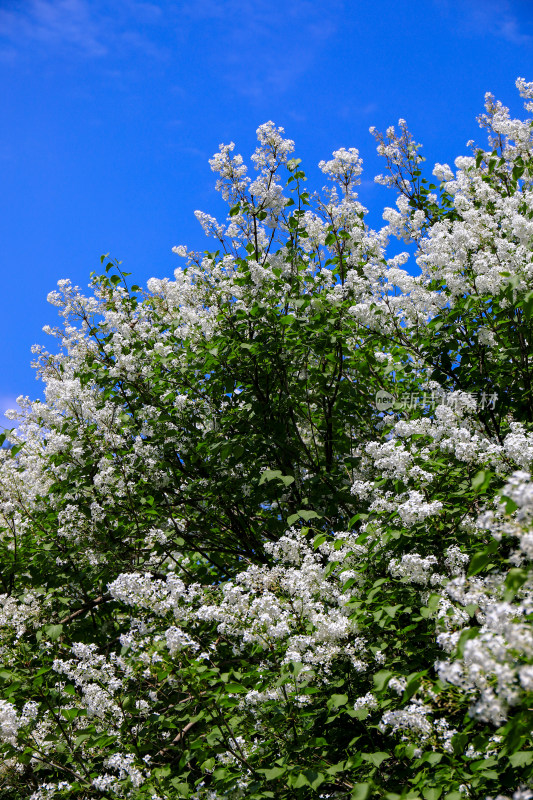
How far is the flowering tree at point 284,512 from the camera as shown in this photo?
11.5 feet

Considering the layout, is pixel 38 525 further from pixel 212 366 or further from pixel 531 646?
pixel 531 646

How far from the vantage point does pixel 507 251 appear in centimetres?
516

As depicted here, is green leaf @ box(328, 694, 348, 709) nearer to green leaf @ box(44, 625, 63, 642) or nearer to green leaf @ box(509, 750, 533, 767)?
green leaf @ box(509, 750, 533, 767)

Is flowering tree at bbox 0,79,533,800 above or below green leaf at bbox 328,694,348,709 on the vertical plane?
above

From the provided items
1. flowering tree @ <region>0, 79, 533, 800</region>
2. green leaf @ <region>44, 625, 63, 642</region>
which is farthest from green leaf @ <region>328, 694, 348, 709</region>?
green leaf @ <region>44, 625, 63, 642</region>

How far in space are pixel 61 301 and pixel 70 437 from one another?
1.69 metres

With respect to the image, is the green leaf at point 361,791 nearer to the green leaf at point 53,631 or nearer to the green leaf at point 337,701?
the green leaf at point 337,701

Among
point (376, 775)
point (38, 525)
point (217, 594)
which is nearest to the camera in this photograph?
point (376, 775)

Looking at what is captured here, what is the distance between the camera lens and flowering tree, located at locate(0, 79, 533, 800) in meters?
3.49

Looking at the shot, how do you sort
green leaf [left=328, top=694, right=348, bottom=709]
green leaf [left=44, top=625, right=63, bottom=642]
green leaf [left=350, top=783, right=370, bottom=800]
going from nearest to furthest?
green leaf [left=350, top=783, right=370, bottom=800], green leaf [left=328, top=694, right=348, bottom=709], green leaf [left=44, top=625, right=63, bottom=642]

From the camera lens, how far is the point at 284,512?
19.9 ft

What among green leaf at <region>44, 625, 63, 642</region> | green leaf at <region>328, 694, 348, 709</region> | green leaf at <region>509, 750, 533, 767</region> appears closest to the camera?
green leaf at <region>509, 750, 533, 767</region>

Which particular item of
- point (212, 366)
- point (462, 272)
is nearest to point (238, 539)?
point (212, 366)

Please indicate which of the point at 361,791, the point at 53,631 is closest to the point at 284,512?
the point at 53,631
